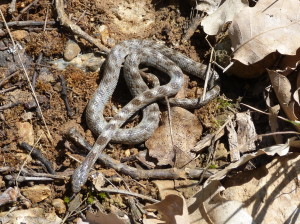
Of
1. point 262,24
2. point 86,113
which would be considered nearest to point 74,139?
point 86,113

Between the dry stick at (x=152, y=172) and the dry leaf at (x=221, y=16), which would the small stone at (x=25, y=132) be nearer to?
the dry stick at (x=152, y=172)

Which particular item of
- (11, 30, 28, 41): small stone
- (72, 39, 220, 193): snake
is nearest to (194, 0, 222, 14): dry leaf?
(72, 39, 220, 193): snake

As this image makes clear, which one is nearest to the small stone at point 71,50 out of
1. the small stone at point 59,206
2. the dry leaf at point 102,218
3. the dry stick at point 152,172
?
the dry stick at point 152,172

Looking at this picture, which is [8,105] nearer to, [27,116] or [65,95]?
[27,116]

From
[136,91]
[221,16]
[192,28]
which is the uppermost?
[221,16]

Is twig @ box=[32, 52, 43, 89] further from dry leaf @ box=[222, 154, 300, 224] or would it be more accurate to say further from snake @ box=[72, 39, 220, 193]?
dry leaf @ box=[222, 154, 300, 224]

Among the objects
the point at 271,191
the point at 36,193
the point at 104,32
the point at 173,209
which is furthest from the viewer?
the point at 104,32

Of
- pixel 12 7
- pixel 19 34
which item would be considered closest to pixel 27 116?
pixel 19 34
